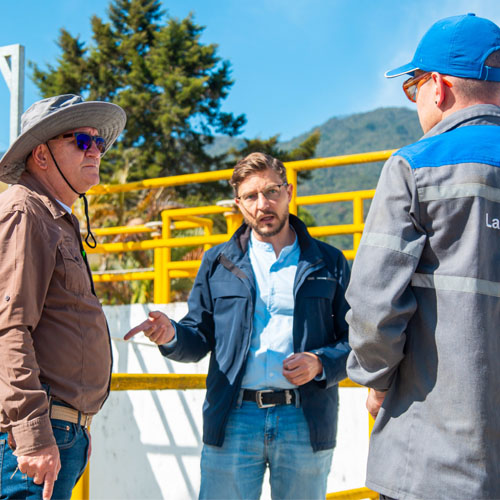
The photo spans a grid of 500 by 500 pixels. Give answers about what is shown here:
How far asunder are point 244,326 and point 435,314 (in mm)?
1307

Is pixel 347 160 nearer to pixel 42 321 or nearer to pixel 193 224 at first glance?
pixel 193 224

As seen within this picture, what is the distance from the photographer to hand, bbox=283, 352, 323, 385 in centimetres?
274

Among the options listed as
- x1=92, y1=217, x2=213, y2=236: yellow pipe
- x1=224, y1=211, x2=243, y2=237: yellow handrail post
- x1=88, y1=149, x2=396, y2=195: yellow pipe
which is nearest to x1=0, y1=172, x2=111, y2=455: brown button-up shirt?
x1=88, y1=149, x2=396, y2=195: yellow pipe

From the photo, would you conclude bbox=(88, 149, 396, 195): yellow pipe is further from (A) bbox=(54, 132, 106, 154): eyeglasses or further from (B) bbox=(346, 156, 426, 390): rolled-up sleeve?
(B) bbox=(346, 156, 426, 390): rolled-up sleeve

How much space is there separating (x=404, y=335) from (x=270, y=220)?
146 cm

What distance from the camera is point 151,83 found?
1145 inches

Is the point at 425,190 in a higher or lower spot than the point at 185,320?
higher

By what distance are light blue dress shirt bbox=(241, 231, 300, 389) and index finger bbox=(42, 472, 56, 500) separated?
1039 mm

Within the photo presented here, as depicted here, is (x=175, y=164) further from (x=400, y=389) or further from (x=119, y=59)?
(x=400, y=389)

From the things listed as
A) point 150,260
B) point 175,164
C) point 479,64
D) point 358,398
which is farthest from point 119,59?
point 479,64

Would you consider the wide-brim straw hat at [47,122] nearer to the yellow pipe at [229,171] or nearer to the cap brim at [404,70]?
the cap brim at [404,70]

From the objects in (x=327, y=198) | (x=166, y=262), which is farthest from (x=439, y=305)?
(x=166, y=262)

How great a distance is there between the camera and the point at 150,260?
19.3m

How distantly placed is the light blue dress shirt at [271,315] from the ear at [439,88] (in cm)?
130
